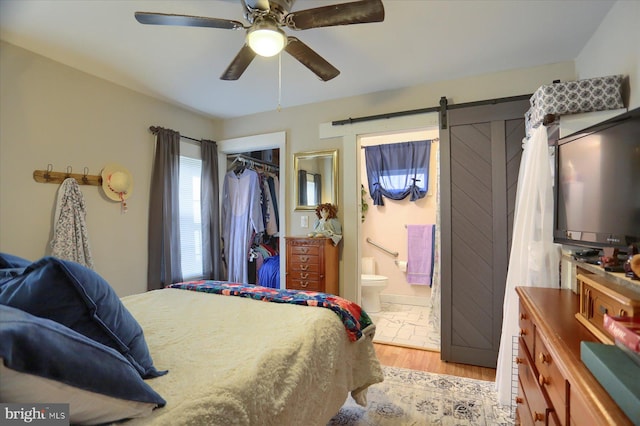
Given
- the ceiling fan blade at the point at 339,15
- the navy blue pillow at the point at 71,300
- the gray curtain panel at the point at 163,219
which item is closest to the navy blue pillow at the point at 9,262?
the navy blue pillow at the point at 71,300

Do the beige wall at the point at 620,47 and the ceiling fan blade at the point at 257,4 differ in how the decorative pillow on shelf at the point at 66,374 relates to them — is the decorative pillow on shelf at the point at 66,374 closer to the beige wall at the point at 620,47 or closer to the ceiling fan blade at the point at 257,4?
the ceiling fan blade at the point at 257,4

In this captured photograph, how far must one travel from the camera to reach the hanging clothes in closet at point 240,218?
13.0ft

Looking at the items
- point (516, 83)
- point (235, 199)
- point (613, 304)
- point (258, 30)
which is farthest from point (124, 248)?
point (516, 83)

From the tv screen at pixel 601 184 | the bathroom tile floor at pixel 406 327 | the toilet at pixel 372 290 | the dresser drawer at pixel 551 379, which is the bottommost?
the bathroom tile floor at pixel 406 327

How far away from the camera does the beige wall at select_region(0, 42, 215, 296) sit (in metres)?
2.18

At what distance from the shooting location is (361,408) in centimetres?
198

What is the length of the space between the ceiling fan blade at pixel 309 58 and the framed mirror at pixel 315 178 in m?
1.24

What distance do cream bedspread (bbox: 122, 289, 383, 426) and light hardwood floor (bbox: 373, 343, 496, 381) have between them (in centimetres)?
96

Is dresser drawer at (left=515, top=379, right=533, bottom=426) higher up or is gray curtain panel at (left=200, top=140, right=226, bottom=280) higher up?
gray curtain panel at (left=200, top=140, right=226, bottom=280)

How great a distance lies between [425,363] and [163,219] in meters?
2.94

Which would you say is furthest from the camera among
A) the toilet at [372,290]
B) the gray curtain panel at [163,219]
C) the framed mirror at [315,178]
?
the toilet at [372,290]

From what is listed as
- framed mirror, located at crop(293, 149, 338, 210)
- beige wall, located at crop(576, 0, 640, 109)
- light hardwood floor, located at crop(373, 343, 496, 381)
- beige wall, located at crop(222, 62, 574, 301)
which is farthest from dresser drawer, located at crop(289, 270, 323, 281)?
beige wall, located at crop(576, 0, 640, 109)

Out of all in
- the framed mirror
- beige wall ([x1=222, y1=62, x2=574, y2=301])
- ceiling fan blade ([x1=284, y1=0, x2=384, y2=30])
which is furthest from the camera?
the framed mirror

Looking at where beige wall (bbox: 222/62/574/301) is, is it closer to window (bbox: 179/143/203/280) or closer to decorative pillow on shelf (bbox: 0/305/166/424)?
window (bbox: 179/143/203/280)
